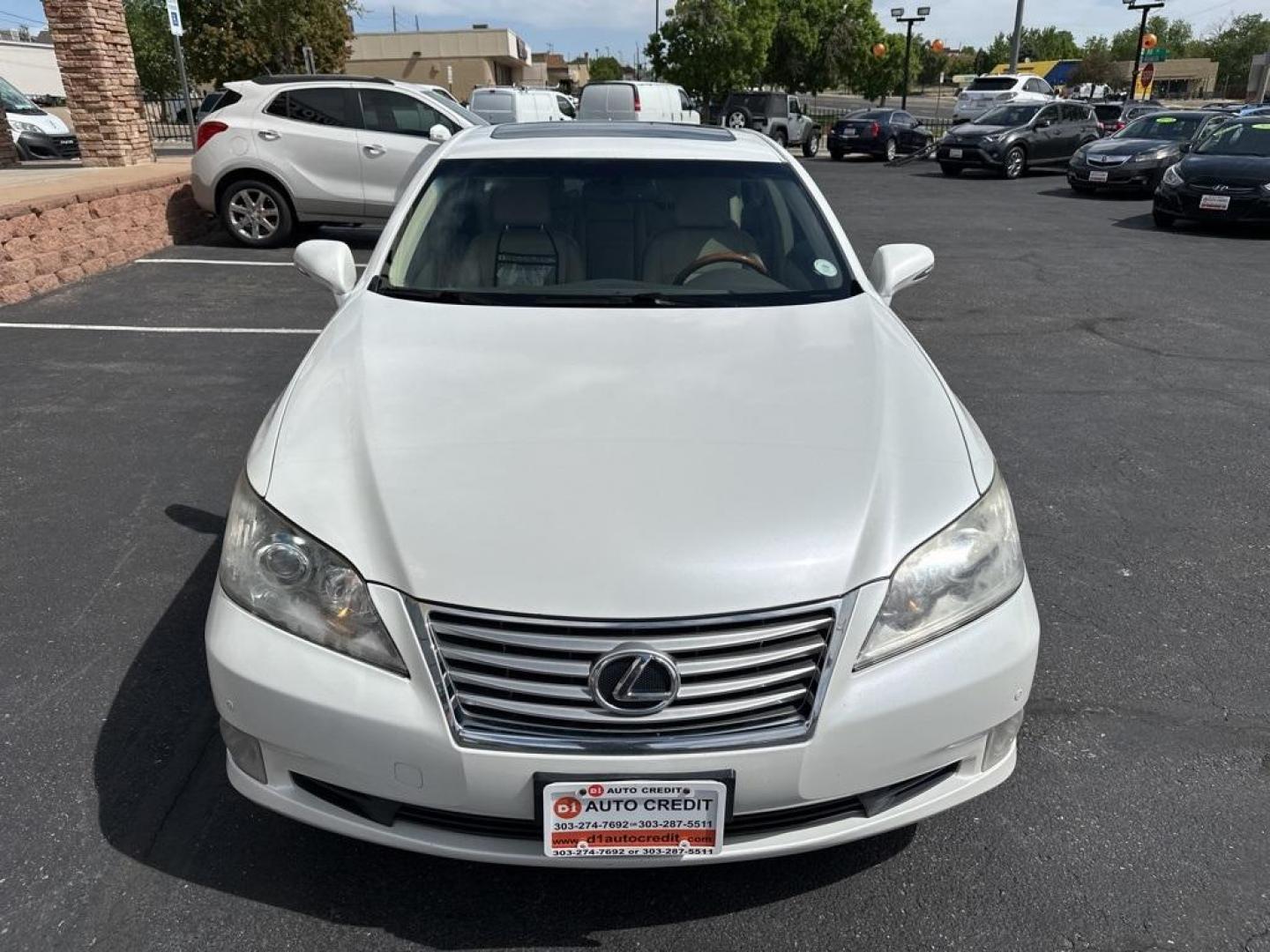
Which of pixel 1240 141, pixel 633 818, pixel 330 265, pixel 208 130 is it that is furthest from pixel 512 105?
pixel 633 818

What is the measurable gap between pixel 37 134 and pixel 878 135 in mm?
18657

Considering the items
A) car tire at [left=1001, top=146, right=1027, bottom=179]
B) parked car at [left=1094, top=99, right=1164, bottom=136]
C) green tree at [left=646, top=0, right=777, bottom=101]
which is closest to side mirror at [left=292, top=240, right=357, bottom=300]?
car tire at [left=1001, top=146, right=1027, bottom=179]

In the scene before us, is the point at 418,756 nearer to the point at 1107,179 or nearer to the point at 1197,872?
the point at 1197,872

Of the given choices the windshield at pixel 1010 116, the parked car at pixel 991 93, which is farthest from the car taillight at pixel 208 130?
the parked car at pixel 991 93

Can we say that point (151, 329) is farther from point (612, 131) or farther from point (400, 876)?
point (400, 876)

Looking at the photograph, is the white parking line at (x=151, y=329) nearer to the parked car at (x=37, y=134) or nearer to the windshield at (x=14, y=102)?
the parked car at (x=37, y=134)

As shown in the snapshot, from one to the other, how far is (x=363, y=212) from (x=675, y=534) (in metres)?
9.65

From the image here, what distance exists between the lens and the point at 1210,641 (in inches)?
130

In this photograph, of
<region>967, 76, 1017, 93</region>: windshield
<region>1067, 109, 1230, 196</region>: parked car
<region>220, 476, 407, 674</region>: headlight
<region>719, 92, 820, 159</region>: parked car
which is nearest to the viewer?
<region>220, 476, 407, 674</region>: headlight

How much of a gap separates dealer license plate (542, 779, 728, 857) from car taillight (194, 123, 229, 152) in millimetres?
10261

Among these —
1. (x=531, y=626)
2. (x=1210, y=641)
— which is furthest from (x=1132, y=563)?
(x=531, y=626)

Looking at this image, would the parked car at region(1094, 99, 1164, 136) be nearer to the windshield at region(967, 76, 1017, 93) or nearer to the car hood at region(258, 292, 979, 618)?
the windshield at region(967, 76, 1017, 93)

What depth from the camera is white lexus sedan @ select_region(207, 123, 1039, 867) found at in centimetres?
184

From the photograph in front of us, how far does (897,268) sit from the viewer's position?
3533mm
